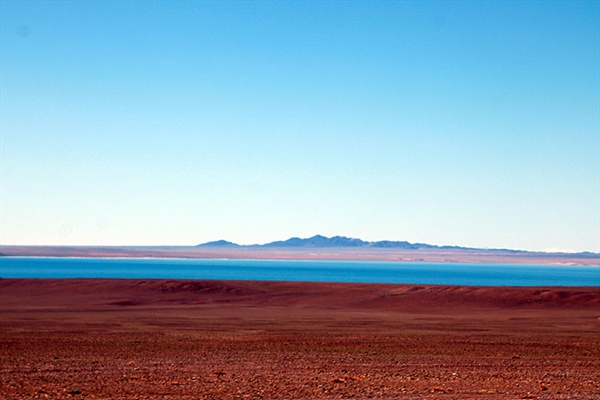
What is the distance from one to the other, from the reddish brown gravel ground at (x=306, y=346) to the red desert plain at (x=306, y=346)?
0.06m

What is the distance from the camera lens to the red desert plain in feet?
54.4

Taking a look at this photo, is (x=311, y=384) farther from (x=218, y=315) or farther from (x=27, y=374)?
(x=218, y=315)

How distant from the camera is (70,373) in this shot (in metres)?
18.6

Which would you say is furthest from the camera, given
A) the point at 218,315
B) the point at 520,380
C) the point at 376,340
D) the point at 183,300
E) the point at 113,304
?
the point at 183,300

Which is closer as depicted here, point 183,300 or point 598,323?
point 598,323

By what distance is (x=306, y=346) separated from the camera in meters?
26.1

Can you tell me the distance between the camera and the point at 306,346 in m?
26.1

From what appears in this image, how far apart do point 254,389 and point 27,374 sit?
576cm

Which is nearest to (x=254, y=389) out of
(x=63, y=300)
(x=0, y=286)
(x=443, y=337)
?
(x=443, y=337)

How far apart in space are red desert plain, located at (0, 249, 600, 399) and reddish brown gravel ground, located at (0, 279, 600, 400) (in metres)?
0.06

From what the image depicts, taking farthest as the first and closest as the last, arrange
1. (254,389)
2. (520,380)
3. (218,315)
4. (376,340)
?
(218,315) < (376,340) < (520,380) < (254,389)

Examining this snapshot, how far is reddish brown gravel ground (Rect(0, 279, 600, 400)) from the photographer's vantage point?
16594 millimetres

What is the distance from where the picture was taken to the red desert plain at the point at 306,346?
16.6m

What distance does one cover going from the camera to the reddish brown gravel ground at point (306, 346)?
54.4 ft
